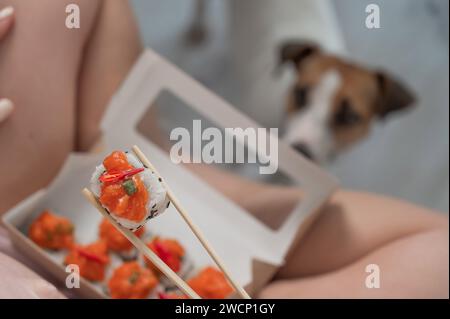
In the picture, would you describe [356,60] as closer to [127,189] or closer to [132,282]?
[132,282]

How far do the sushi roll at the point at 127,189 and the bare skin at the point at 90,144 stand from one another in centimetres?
26

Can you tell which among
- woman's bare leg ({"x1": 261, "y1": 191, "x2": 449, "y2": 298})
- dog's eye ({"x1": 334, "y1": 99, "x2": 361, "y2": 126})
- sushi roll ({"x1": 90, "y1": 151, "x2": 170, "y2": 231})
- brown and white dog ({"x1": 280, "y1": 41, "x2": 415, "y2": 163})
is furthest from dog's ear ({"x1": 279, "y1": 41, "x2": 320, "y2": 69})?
sushi roll ({"x1": 90, "y1": 151, "x2": 170, "y2": 231})

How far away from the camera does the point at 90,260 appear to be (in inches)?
22.4

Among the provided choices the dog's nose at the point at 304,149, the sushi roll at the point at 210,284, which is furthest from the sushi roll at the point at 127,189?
the dog's nose at the point at 304,149

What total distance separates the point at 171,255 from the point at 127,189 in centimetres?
26

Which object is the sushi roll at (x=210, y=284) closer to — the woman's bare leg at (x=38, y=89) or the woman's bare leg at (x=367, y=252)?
the woman's bare leg at (x=367, y=252)

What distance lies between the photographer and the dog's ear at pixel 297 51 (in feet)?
3.47

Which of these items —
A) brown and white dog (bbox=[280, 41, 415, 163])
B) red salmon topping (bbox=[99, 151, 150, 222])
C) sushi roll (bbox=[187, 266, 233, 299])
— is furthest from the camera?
brown and white dog (bbox=[280, 41, 415, 163])

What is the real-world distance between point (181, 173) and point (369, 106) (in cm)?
52

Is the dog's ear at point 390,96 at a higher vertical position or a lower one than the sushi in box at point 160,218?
higher

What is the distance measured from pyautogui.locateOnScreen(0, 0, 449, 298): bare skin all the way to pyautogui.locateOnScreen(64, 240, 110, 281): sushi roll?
88 mm

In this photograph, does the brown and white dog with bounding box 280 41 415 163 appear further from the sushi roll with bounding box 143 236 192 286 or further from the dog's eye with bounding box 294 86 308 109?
the sushi roll with bounding box 143 236 192 286

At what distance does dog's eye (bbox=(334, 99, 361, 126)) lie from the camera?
40.6 inches

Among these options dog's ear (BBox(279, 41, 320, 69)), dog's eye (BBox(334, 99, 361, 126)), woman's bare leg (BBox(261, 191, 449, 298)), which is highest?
dog's ear (BBox(279, 41, 320, 69))
